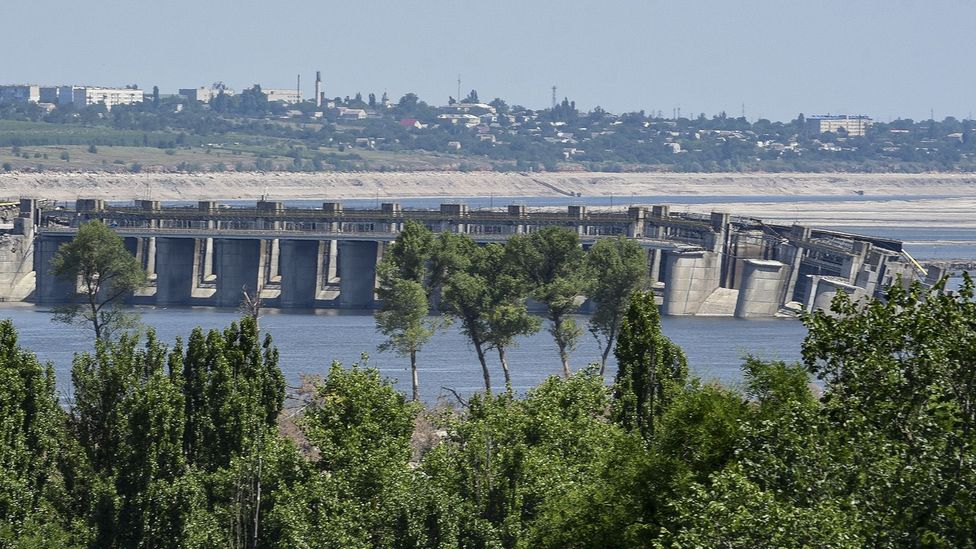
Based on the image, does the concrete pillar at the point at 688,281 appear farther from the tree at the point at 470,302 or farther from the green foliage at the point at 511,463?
the green foliage at the point at 511,463

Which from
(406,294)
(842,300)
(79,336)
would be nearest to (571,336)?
(406,294)

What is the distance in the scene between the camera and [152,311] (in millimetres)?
107625

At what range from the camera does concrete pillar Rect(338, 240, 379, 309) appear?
109 m

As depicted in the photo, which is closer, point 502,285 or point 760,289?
point 502,285

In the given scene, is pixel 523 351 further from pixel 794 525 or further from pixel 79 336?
pixel 794 525

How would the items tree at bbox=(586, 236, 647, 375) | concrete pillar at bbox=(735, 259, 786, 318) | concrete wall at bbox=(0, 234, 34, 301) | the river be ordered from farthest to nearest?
concrete wall at bbox=(0, 234, 34, 301), concrete pillar at bbox=(735, 259, 786, 318), the river, tree at bbox=(586, 236, 647, 375)

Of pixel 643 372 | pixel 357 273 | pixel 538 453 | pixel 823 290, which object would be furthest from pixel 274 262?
pixel 538 453

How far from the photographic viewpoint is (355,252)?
112 m

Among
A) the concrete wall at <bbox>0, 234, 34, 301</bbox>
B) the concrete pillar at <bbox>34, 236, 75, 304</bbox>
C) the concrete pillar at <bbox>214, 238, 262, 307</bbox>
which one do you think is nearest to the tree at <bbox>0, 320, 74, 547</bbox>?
the concrete pillar at <bbox>34, 236, 75, 304</bbox>

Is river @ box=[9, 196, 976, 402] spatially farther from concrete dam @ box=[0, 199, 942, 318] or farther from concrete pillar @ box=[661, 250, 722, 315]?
concrete dam @ box=[0, 199, 942, 318]

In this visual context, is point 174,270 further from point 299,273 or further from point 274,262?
point 299,273

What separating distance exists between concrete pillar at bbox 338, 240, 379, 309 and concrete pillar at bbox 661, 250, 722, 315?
17.1m

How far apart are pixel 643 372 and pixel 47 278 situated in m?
78.7

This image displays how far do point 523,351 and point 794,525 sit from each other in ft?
225
